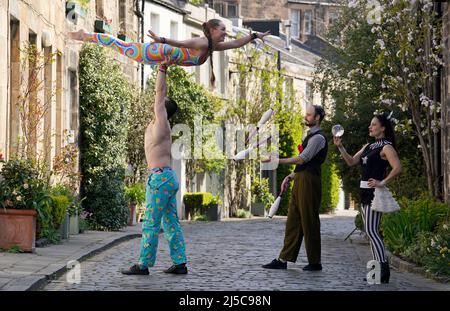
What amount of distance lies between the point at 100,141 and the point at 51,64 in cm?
294

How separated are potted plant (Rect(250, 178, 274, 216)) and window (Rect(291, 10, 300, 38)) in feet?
65.0

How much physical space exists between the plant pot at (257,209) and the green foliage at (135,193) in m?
15.1

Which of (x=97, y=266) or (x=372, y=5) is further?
(x=372, y=5)

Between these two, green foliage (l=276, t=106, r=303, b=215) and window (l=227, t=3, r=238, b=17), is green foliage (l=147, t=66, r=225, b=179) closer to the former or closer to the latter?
green foliage (l=276, t=106, r=303, b=215)

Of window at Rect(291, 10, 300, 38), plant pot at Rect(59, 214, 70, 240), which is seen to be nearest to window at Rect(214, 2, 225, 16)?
window at Rect(291, 10, 300, 38)

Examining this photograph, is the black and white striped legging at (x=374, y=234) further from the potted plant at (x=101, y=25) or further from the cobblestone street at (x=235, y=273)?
the potted plant at (x=101, y=25)

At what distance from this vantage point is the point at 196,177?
37281mm

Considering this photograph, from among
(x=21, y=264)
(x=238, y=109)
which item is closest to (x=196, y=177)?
(x=238, y=109)

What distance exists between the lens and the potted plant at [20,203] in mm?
14742

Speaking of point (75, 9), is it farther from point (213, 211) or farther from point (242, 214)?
point (242, 214)

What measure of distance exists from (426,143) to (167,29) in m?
16.2

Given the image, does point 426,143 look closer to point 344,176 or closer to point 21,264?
point 344,176

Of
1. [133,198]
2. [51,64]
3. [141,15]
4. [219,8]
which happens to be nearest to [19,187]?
[51,64]

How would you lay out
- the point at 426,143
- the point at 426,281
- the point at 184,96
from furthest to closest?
the point at 184,96, the point at 426,143, the point at 426,281
